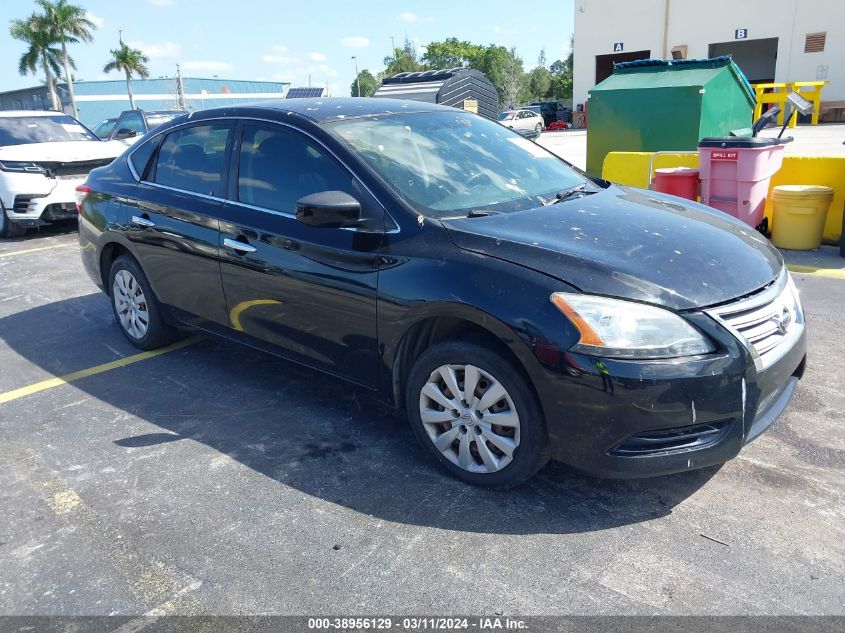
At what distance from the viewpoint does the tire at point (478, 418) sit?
2.76 m

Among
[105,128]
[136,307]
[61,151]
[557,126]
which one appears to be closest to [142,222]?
[136,307]

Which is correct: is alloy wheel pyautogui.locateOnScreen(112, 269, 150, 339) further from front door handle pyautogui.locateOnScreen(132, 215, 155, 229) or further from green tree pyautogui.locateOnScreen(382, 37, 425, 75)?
green tree pyautogui.locateOnScreen(382, 37, 425, 75)

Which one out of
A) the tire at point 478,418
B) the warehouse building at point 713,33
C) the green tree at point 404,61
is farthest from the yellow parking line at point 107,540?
the green tree at point 404,61

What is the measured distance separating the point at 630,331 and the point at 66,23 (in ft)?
197

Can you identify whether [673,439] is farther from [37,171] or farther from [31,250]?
[37,171]

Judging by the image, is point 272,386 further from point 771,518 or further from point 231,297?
point 771,518

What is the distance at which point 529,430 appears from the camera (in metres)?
2.76

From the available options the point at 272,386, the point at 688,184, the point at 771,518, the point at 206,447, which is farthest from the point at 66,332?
the point at 688,184

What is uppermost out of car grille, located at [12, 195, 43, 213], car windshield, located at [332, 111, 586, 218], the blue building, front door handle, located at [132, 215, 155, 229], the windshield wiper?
the blue building

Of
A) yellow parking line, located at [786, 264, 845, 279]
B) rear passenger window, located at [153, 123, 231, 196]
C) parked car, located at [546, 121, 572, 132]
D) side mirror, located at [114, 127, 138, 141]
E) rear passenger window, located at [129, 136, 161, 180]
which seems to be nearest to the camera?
rear passenger window, located at [153, 123, 231, 196]

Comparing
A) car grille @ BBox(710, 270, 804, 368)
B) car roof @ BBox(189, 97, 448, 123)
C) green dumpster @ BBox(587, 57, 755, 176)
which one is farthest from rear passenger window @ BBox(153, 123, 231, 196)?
green dumpster @ BBox(587, 57, 755, 176)

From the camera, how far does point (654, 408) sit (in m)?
2.52

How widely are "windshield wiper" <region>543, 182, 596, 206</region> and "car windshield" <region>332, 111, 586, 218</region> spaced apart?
0.12ft

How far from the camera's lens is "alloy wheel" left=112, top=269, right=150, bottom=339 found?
482 centimetres
